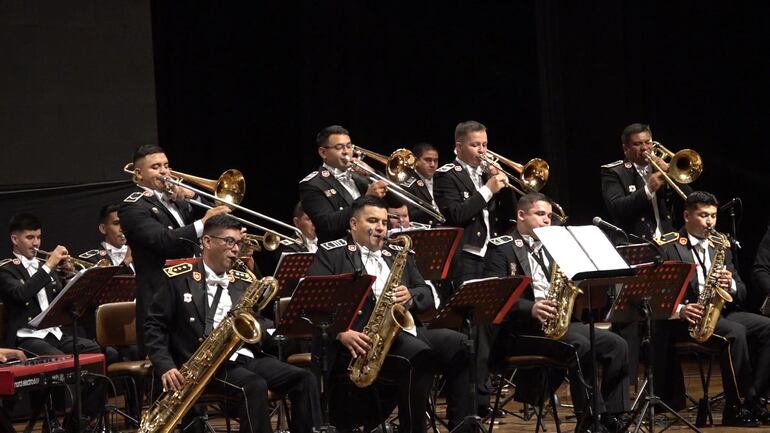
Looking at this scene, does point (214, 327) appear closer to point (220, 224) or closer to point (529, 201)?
point (220, 224)

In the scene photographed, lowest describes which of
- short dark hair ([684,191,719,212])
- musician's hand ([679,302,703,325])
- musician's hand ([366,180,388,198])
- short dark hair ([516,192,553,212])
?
musician's hand ([679,302,703,325])

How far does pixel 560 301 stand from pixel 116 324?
271cm

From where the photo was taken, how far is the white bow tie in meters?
6.54

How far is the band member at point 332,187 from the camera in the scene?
25.8 feet

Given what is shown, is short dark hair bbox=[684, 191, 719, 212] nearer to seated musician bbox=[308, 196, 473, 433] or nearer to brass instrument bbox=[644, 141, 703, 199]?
brass instrument bbox=[644, 141, 703, 199]

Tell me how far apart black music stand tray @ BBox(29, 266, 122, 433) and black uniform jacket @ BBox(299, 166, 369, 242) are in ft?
4.56

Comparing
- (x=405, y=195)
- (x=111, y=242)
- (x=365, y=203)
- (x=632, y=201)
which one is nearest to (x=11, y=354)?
(x=365, y=203)

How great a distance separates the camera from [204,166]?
38.9 ft

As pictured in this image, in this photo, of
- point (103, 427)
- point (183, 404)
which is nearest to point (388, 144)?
point (103, 427)

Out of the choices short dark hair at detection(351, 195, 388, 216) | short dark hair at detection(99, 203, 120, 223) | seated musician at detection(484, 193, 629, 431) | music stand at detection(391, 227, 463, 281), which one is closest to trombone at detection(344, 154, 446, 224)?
music stand at detection(391, 227, 463, 281)

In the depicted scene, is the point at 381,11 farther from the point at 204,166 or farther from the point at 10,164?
the point at 10,164

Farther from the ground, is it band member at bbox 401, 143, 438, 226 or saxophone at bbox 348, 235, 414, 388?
band member at bbox 401, 143, 438, 226

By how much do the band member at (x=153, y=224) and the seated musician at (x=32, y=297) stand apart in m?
0.74

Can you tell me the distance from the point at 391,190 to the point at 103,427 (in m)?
2.50
